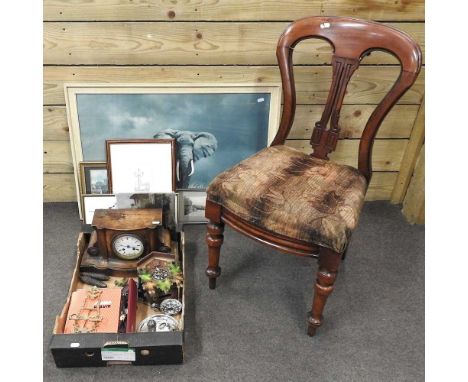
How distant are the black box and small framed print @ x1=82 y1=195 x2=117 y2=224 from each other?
1.43 feet

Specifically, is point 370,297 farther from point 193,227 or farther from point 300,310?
point 193,227

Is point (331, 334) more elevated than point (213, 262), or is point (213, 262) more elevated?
point (213, 262)

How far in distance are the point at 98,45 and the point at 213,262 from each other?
2.70ft

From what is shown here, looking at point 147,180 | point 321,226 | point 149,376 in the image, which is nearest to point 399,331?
point 321,226

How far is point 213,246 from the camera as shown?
137cm

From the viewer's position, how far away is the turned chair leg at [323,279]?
1.15 metres

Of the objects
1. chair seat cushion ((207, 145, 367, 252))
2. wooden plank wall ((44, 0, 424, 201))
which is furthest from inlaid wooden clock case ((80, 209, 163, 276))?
wooden plank wall ((44, 0, 424, 201))

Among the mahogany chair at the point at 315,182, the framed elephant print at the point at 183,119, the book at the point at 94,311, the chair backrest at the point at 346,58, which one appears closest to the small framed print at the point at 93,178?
the framed elephant print at the point at 183,119

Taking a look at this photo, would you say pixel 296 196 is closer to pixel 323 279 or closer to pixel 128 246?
pixel 323 279

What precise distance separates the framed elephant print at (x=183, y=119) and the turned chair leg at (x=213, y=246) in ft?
1.35

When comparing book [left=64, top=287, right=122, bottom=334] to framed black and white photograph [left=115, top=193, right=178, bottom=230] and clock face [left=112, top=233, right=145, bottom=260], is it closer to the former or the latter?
clock face [left=112, top=233, right=145, bottom=260]

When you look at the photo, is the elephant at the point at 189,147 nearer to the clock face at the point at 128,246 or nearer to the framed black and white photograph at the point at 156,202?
the framed black and white photograph at the point at 156,202

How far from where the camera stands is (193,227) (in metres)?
1.79

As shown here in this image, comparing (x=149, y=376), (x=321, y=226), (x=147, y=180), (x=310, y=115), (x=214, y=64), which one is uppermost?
(x=214, y=64)
